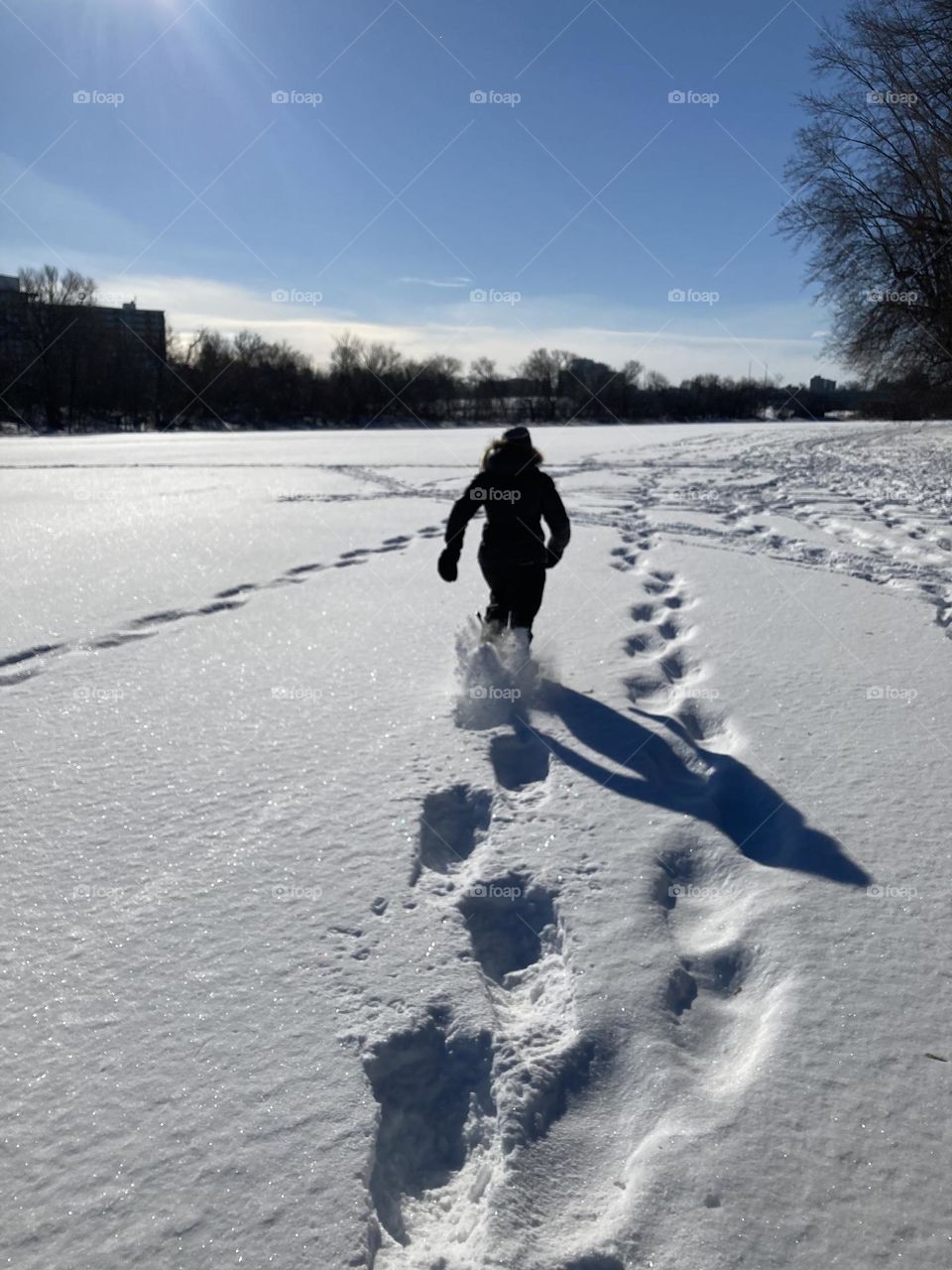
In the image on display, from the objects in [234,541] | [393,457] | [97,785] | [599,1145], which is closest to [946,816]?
[599,1145]

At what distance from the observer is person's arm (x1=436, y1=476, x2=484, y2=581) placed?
4.76 meters

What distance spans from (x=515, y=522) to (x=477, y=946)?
109 inches

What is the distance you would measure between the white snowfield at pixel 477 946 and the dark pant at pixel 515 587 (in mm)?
266

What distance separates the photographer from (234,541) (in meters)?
9.21

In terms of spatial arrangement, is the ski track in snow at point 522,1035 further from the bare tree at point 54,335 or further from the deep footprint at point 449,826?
the bare tree at point 54,335

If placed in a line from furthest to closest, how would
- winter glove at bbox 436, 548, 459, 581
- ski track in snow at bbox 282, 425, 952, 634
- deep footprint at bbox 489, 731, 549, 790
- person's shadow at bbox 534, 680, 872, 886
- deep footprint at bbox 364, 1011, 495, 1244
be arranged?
1. ski track in snow at bbox 282, 425, 952, 634
2. winter glove at bbox 436, 548, 459, 581
3. deep footprint at bbox 489, 731, 549, 790
4. person's shadow at bbox 534, 680, 872, 886
5. deep footprint at bbox 364, 1011, 495, 1244

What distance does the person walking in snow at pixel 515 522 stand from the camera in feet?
15.3

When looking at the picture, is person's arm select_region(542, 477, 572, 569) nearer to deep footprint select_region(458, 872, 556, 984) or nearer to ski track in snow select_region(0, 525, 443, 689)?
deep footprint select_region(458, 872, 556, 984)

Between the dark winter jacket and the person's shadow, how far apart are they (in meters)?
0.93

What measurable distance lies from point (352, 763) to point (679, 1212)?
87.7 inches

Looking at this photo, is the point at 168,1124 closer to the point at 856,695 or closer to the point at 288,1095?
the point at 288,1095

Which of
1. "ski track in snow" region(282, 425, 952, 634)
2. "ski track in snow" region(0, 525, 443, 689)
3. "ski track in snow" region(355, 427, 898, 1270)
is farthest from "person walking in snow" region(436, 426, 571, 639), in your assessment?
"ski track in snow" region(282, 425, 952, 634)

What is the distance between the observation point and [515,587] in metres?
4.85

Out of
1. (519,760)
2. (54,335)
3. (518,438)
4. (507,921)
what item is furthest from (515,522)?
(54,335)
